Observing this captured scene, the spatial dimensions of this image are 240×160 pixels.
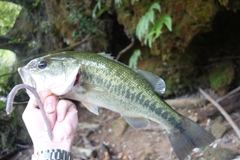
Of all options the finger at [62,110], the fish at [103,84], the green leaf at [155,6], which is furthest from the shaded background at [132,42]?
the finger at [62,110]

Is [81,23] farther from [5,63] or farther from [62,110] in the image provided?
[62,110]

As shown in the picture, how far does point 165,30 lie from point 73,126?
291 centimetres

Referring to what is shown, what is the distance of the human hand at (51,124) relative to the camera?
1.92 meters

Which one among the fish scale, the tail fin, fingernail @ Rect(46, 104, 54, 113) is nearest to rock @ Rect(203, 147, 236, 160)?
the tail fin

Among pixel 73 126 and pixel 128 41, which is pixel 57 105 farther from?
pixel 128 41

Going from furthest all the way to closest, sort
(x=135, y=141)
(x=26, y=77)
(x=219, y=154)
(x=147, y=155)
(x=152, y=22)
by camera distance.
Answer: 1. (x=135, y=141)
2. (x=147, y=155)
3. (x=152, y=22)
4. (x=219, y=154)
5. (x=26, y=77)

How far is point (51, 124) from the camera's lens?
2.02m

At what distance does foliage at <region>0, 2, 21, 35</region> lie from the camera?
6.73 meters

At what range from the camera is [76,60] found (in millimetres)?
2043

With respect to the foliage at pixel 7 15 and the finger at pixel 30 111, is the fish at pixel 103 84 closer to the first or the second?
the finger at pixel 30 111

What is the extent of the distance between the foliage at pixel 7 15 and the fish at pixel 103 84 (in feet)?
17.7

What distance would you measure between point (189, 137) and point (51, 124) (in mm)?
1163

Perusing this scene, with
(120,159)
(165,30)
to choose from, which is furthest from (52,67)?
(120,159)

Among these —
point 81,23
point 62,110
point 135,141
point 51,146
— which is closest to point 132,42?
point 81,23
